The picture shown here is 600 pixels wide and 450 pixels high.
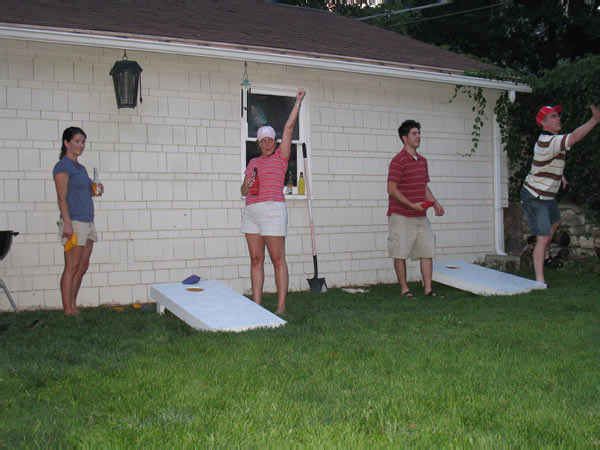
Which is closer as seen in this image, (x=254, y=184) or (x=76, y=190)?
(x=254, y=184)

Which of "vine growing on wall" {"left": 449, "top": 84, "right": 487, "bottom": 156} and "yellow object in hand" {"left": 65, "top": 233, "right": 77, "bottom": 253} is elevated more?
"vine growing on wall" {"left": 449, "top": 84, "right": 487, "bottom": 156}

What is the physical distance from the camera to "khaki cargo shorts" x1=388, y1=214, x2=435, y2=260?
22.4ft

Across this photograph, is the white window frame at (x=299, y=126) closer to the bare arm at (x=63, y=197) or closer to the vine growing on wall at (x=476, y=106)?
the vine growing on wall at (x=476, y=106)

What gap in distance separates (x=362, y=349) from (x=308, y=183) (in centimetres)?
389

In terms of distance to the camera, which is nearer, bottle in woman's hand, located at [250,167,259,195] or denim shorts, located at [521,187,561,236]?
bottle in woman's hand, located at [250,167,259,195]

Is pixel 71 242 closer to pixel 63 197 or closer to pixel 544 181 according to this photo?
pixel 63 197

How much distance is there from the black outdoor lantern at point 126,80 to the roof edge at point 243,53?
0.63ft

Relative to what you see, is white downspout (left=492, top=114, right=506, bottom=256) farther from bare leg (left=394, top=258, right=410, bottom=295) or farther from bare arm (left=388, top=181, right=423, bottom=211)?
bare arm (left=388, top=181, right=423, bottom=211)

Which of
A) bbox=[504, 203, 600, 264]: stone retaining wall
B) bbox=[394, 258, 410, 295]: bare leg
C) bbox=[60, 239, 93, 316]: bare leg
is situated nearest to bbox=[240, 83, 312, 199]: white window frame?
bbox=[394, 258, 410, 295]: bare leg

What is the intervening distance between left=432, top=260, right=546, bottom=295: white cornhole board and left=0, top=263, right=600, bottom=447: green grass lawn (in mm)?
1153

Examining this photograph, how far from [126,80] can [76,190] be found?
60.3 inches

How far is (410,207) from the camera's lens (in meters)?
6.70

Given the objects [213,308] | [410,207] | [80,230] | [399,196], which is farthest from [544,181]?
[80,230]

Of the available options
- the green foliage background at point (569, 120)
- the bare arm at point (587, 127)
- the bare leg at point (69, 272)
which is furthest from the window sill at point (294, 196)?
the green foliage background at point (569, 120)
